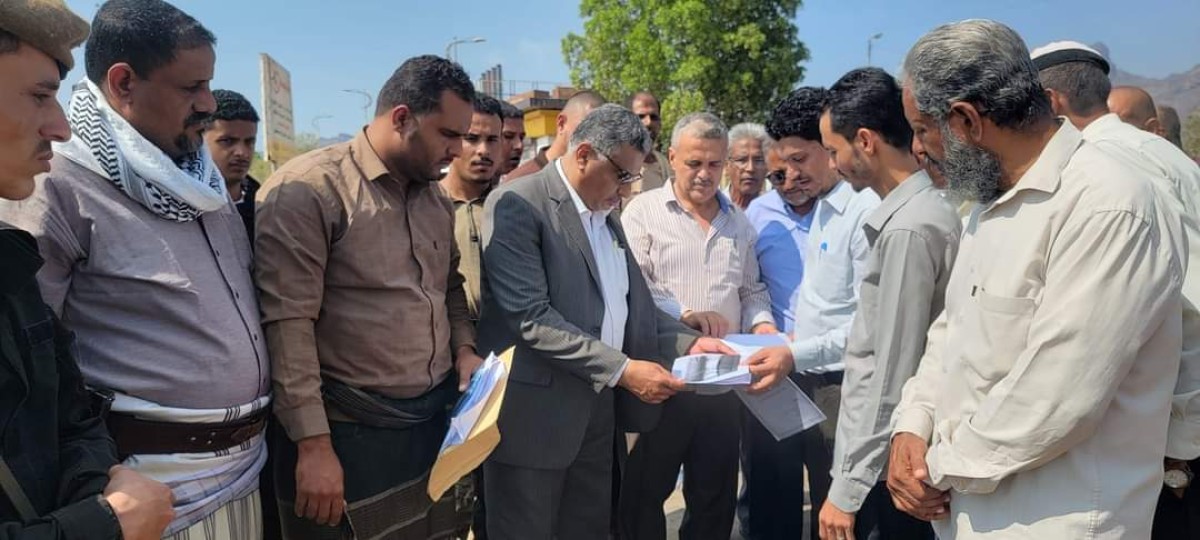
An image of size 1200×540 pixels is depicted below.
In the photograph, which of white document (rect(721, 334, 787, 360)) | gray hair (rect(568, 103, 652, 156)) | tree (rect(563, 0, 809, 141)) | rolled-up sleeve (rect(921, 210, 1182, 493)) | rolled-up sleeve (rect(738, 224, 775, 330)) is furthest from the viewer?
tree (rect(563, 0, 809, 141))

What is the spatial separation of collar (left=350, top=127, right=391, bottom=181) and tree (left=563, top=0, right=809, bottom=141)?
20037 mm

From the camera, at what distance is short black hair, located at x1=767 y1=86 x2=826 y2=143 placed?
3.39m

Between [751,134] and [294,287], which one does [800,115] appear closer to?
[751,134]

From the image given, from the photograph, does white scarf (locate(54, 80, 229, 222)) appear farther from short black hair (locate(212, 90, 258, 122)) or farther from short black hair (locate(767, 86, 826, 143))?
short black hair (locate(767, 86, 826, 143))

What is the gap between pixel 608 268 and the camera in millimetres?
2914

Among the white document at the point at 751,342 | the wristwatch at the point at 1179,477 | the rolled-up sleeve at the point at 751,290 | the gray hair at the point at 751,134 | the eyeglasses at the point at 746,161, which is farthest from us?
the eyeglasses at the point at 746,161

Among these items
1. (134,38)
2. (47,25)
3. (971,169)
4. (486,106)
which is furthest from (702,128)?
(47,25)

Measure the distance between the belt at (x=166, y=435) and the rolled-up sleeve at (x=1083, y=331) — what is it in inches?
73.4

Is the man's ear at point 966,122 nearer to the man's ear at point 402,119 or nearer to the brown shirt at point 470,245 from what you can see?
the man's ear at point 402,119

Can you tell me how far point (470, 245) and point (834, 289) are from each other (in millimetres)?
1665

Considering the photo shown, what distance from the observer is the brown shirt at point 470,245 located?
11.0 feet

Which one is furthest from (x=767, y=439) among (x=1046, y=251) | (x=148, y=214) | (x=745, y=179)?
(x=148, y=214)

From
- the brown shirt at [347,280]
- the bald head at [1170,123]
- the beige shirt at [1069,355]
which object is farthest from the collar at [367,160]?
the bald head at [1170,123]

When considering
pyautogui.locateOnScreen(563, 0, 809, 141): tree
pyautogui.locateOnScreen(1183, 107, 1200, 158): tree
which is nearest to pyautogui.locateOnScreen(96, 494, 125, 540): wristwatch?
pyautogui.locateOnScreen(563, 0, 809, 141): tree
